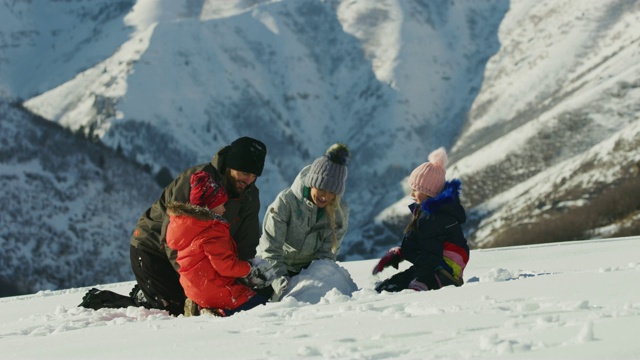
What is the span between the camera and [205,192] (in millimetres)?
8180

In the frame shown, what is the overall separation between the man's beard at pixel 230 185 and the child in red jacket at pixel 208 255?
1.30 ft

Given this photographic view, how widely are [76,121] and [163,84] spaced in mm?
19490

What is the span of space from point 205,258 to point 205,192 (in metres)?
0.58

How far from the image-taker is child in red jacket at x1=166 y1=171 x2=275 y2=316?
26.5 ft

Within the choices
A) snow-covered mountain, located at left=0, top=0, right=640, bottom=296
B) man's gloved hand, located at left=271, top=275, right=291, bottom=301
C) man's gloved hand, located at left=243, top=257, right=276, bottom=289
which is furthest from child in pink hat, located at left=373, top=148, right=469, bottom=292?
snow-covered mountain, located at left=0, top=0, right=640, bottom=296

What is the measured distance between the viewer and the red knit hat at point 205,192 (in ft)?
26.8

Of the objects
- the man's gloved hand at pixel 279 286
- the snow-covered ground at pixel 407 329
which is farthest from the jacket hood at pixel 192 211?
the man's gloved hand at pixel 279 286

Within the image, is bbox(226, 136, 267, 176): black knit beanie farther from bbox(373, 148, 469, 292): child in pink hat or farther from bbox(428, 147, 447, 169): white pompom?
bbox(428, 147, 447, 169): white pompom

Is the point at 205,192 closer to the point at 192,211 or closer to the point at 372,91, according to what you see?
the point at 192,211

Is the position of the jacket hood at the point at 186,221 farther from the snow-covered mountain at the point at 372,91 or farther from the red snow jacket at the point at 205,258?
the snow-covered mountain at the point at 372,91

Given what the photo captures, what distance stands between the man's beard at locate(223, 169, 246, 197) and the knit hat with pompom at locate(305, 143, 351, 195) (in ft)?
2.93

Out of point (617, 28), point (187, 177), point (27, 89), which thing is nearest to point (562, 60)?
point (617, 28)

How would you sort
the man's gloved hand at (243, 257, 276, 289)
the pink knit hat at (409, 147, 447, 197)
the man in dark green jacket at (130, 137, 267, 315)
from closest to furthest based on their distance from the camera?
the man's gloved hand at (243, 257, 276, 289), the man in dark green jacket at (130, 137, 267, 315), the pink knit hat at (409, 147, 447, 197)

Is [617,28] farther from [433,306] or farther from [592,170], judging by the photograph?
[433,306]
